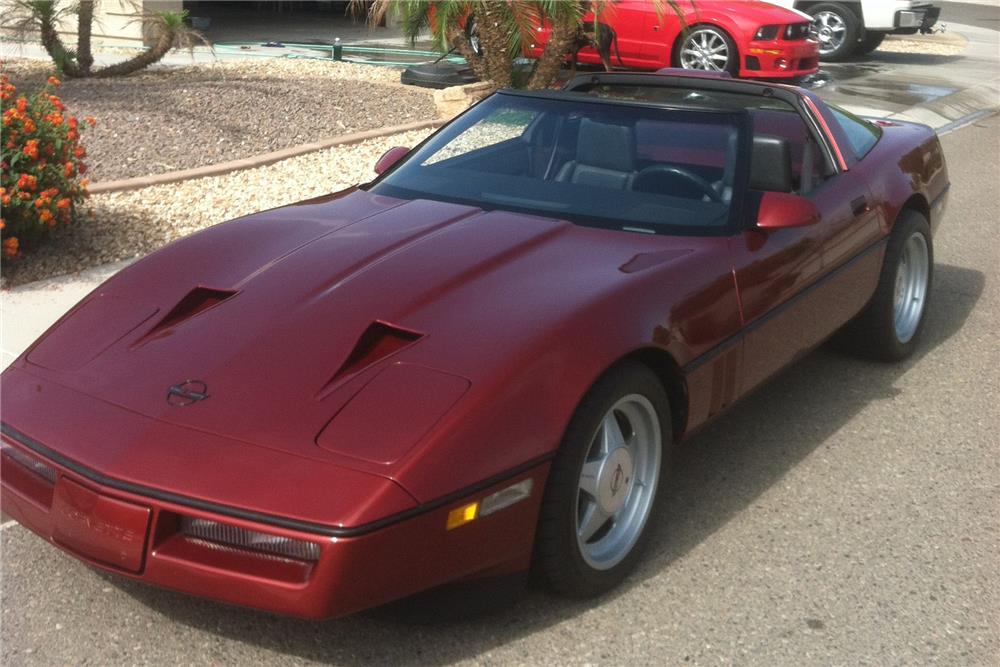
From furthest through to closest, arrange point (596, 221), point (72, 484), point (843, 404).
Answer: point (843, 404) → point (596, 221) → point (72, 484)

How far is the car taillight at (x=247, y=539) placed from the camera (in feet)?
9.21

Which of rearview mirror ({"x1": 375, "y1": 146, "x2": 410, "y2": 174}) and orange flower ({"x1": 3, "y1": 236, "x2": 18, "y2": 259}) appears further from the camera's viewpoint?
orange flower ({"x1": 3, "y1": 236, "x2": 18, "y2": 259})

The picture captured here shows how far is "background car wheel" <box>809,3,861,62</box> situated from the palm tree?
33.9 feet

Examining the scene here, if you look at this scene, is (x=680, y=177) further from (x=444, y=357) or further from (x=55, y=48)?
(x=55, y=48)

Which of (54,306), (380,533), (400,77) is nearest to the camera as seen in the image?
(380,533)

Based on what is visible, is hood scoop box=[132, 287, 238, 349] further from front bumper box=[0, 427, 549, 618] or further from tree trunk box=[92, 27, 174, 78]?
tree trunk box=[92, 27, 174, 78]

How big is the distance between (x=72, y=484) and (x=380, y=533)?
0.82 metres

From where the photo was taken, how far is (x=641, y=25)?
14.2 m

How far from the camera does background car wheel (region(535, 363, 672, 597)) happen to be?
3.18 m

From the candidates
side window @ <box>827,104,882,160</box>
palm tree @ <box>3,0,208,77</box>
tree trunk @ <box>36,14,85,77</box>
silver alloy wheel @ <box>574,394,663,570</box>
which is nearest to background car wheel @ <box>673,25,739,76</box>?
palm tree @ <box>3,0,208,77</box>

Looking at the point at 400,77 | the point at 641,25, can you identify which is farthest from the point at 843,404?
the point at 641,25

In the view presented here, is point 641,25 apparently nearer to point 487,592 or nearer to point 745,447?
point 745,447

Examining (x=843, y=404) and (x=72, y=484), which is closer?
(x=72, y=484)

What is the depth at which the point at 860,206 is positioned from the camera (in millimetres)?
4996
